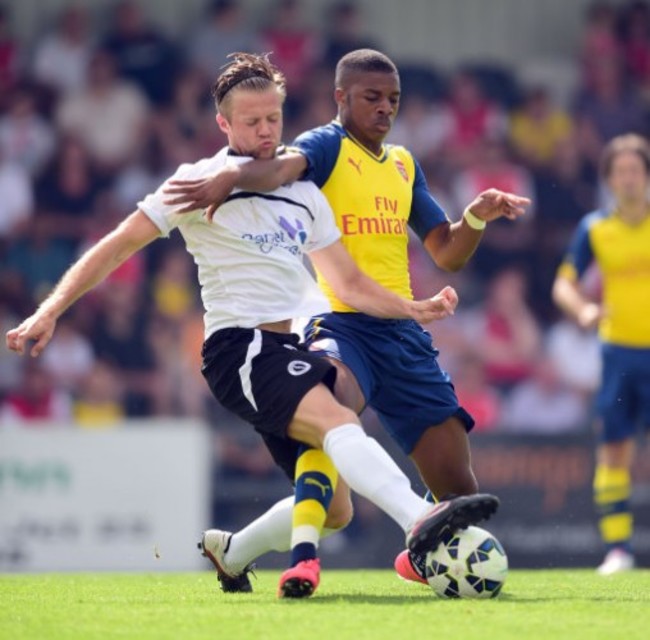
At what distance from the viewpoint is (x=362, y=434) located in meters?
6.34

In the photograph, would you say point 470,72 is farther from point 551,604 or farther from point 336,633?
point 336,633

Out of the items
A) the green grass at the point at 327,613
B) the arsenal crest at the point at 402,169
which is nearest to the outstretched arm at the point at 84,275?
the green grass at the point at 327,613

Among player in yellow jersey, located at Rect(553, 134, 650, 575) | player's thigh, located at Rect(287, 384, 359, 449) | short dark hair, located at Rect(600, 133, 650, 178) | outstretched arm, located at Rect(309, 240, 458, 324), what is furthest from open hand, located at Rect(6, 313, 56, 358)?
short dark hair, located at Rect(600, 133, 650, 178)

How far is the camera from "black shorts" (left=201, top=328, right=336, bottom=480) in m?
6.46

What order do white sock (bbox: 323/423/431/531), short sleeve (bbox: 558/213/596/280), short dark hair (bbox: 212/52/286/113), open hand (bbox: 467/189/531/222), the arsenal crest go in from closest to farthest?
white sock (bbox: 323/423/431/531) < short dark hair (bbox: 212/52/286/113) < open hand (bbox: 467/189/531/222) < the arsenal crest < short sleeve (bbox: 558/213/596/280)

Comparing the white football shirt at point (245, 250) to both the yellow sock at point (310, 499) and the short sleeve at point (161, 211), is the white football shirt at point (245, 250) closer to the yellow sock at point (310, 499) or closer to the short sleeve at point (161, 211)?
the short sleeve at point (161, 211)

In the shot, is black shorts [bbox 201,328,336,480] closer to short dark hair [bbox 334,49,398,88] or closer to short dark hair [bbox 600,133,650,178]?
short dark hair [bbox 334,49,398,88]

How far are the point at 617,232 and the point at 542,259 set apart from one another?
4571 mm

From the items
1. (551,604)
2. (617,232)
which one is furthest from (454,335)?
(551,604)

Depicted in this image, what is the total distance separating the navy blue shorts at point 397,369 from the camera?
23.5 ft

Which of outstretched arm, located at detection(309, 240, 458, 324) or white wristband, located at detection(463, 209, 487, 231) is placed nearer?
outstretched arm, located at detection(309, 240, 458, 324)

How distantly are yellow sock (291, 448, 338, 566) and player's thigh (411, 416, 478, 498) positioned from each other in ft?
2.58

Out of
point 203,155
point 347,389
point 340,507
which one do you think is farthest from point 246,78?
point 203,155

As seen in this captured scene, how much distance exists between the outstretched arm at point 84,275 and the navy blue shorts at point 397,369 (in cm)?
93
